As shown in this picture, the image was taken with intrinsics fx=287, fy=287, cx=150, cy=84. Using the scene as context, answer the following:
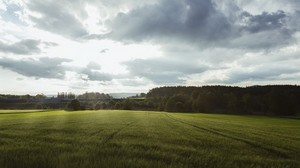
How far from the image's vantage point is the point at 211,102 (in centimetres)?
15112

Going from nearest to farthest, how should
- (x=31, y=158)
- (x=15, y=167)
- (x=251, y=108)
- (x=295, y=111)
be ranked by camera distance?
(x=15, y=167)
(x=31, y=158)
(x=295, y=111)
(x=251, y=108)

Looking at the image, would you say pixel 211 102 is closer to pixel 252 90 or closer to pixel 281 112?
pixel 281 112

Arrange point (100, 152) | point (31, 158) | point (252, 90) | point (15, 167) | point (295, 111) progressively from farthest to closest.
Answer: point (252, 90), point (295, 111), point (100, 152), point (31, 158), point (15, 167)

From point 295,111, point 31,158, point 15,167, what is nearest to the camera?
point 15,167

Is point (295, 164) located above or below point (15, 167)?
below

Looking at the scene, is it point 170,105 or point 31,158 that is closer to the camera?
point 31,158

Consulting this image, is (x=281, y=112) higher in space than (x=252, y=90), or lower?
lower

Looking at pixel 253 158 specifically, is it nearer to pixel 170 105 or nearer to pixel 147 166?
pixel 147 166

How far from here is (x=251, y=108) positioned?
14612 cm

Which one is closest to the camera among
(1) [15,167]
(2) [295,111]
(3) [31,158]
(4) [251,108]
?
(1) [15,167]

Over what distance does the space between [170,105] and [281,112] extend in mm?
54473

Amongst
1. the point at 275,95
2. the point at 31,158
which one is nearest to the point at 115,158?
the point at 31,158

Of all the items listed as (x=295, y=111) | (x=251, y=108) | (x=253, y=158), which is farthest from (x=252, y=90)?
(x=253, y=158)

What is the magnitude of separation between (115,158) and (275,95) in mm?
126369
